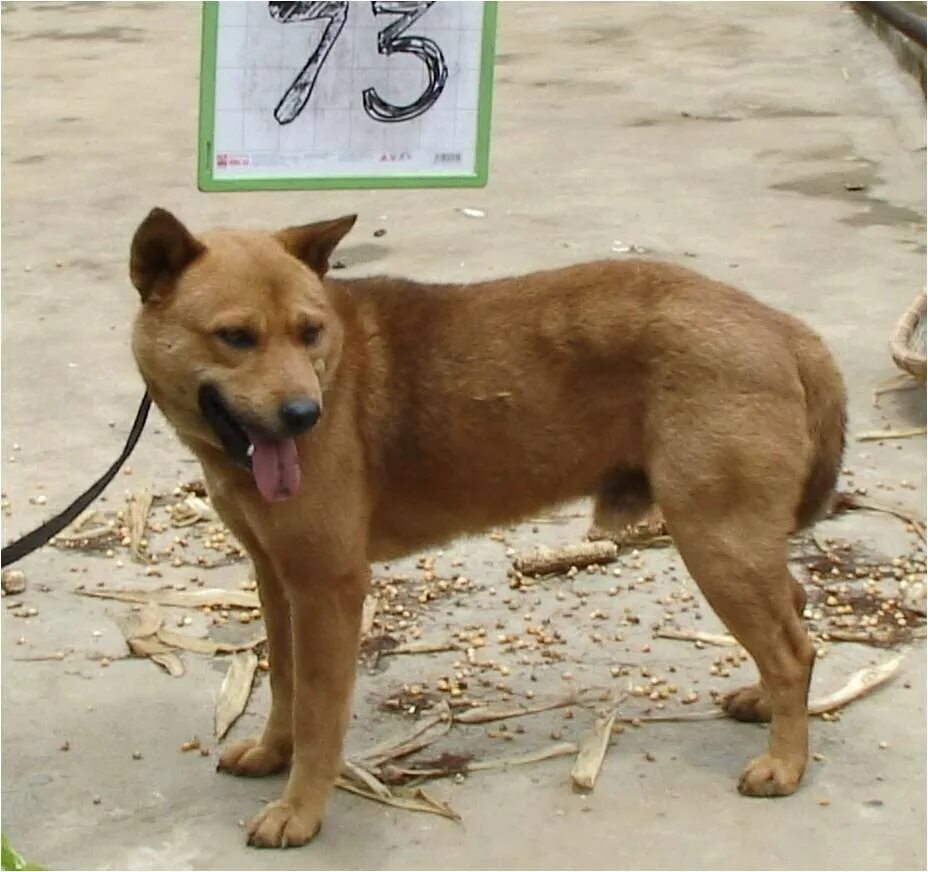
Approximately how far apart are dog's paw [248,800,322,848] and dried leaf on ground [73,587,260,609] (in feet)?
4.21

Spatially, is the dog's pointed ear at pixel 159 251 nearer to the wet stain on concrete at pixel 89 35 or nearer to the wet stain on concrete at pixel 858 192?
the wet stain on concrete at pixel 858 192

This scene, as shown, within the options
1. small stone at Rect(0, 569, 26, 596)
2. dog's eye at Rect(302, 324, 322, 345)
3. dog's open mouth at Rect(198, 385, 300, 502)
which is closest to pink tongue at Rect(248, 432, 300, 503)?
dog's open mouth at Rect(198, 385, 300, 502)

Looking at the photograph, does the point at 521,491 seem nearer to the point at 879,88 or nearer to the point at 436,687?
the point at 436,687

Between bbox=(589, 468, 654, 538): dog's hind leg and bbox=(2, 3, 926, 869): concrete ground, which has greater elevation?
bbox=(589, 468, 654, 538): dog's hind leg

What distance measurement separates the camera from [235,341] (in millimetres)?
3816

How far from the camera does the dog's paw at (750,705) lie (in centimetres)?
465

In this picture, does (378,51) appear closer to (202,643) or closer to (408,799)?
(202,643)

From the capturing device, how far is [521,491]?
14.3 ft

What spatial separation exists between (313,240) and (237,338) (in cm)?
38

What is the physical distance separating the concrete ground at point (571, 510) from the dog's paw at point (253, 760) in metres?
0.04

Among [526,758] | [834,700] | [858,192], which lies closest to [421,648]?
[526,758]

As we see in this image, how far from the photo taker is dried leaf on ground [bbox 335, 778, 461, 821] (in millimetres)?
4207

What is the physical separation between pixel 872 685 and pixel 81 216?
659 cm

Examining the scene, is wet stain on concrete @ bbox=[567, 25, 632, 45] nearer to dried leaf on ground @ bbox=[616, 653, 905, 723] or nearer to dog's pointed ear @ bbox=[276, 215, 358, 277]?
dried leaf on ground @ bbox=[616, 653, 905, 723]
